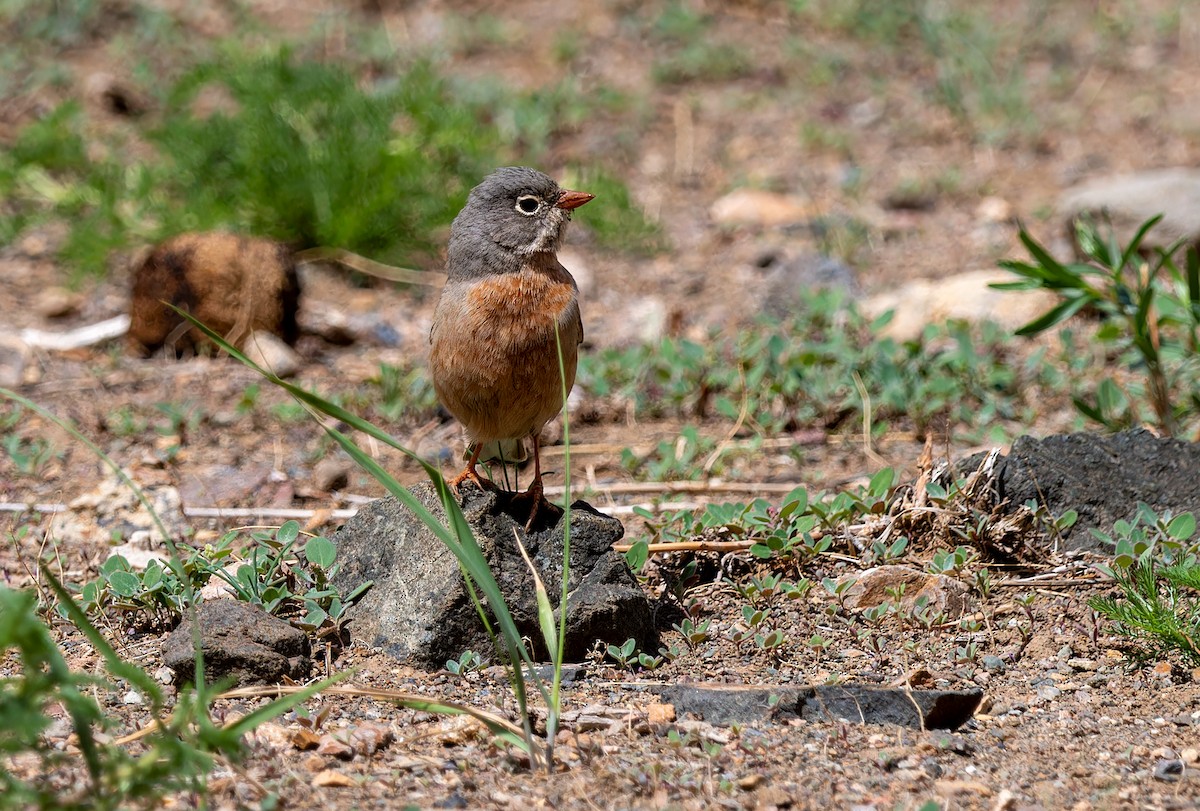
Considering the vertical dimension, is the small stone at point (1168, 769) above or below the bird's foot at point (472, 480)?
below

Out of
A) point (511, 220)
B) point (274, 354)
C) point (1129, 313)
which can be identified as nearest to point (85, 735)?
point (511, 220)

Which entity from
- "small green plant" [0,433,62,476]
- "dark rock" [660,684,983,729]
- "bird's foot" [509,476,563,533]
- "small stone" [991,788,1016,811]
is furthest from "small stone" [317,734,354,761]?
"small green plant" [0,433,62,476]

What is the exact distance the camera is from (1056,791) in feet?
10.3

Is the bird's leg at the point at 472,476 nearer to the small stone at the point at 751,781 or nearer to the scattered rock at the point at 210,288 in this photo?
the small stone at the point at 751,781

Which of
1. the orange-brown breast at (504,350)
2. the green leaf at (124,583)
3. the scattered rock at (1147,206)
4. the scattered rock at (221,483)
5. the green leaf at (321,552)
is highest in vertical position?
the scattered rock at (1147,206)

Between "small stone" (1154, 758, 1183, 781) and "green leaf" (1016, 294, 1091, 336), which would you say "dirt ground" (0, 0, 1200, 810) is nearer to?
"small stone" (1154, 758, 1183, 781)

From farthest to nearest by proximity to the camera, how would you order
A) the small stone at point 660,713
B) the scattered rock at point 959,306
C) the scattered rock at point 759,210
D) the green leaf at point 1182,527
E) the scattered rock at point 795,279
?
the scattered rock at point 759,210, the scattered rock at point 795,279, the scattered rock at point 959,306, the green leaf at point 1182,527, the small stone at point 660,713

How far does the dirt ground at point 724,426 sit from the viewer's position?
3156mm

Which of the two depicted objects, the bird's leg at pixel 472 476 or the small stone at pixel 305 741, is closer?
the small stone at pixel 305 741

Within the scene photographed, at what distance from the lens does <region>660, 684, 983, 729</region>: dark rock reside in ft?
11.3

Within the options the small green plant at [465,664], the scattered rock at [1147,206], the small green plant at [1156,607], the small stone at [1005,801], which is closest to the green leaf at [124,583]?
the small green plant at [465,664]

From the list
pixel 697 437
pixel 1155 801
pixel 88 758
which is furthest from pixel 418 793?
pixel 697 437

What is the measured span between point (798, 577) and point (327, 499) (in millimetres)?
2142

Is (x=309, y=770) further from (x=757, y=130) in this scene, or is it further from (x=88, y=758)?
(x=757, y=130)
